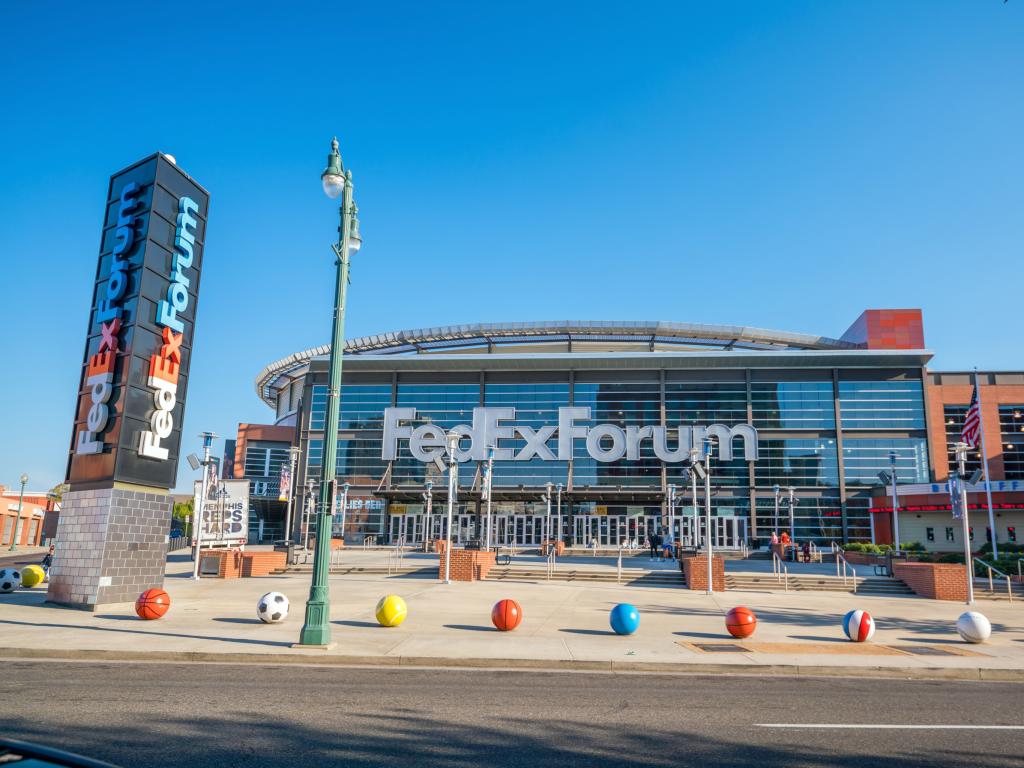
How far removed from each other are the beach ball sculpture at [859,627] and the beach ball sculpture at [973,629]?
6.94 ft

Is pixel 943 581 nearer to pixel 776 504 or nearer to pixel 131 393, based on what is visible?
pixel 776 504

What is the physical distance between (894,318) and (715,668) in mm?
61947

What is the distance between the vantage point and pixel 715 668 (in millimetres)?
13070

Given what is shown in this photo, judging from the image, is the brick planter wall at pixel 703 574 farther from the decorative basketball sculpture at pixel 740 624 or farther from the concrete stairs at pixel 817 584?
the decorative basketball sculpture at pixel 740 624

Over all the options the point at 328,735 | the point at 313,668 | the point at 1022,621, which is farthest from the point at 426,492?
the point at 328,735

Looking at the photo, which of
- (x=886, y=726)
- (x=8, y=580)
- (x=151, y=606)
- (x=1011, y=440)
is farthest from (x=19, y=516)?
(x=1011, y=440)

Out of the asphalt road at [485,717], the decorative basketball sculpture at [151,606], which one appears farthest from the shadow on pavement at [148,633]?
the asphalt road at [485,717]

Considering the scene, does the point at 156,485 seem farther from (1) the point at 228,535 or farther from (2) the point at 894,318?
(2) the point at 894,318

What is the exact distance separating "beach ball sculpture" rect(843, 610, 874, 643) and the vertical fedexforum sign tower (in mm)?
18876

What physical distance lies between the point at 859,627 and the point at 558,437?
1781 inches

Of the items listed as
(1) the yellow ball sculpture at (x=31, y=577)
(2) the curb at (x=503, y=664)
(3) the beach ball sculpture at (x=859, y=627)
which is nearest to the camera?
(2) the curb at (x=503, y=664)

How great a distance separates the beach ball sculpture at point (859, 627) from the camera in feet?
53.6

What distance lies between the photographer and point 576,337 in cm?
6656

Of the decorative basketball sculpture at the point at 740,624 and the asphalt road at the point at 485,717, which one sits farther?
the decorative basketball sculpture at the point at 740,624
